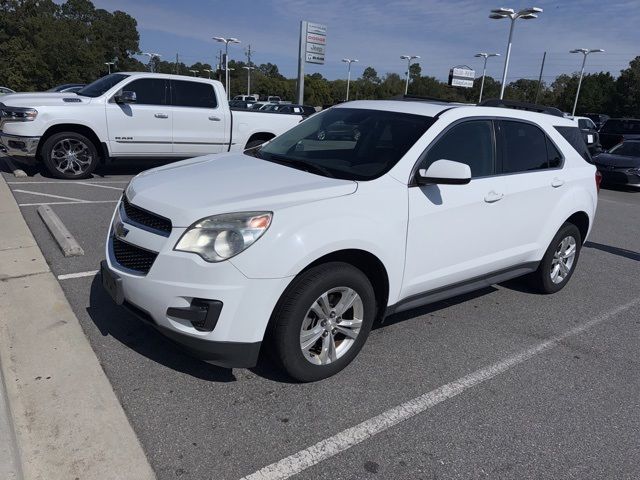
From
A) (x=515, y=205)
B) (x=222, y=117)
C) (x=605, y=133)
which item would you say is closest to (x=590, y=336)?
(x=515, y=205)

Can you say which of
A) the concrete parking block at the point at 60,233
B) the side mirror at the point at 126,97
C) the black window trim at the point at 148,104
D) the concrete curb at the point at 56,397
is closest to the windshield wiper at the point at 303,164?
the concrete curb at the point at 56,397

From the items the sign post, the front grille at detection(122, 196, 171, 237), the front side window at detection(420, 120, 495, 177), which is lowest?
the front grille at detection(122, 196, 171, 237)

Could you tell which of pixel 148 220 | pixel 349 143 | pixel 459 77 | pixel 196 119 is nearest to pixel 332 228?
pixel 148 220

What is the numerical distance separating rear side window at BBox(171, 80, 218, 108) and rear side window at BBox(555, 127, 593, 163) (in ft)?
22.8

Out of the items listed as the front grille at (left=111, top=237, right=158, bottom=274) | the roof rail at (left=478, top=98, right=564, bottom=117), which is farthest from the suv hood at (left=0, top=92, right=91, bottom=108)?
the roof rail at (left=478, top=98, right=564, bottom=117)

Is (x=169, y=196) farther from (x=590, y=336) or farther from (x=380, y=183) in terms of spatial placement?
(x=590, y=336)

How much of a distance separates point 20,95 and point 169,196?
314 inches

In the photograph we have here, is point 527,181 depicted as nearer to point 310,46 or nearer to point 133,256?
point 133,256

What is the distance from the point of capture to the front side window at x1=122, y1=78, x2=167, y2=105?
9.29 meters

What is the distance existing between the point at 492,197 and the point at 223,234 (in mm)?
2235

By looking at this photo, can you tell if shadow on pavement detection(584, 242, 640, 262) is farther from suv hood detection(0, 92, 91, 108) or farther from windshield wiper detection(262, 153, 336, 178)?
suv hood detection(0, 92, 91, 108)

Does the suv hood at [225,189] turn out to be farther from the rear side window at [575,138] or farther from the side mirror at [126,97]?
the side mirror at [126,97]

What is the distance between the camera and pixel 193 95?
986 centimetres

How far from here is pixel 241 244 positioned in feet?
8.96
